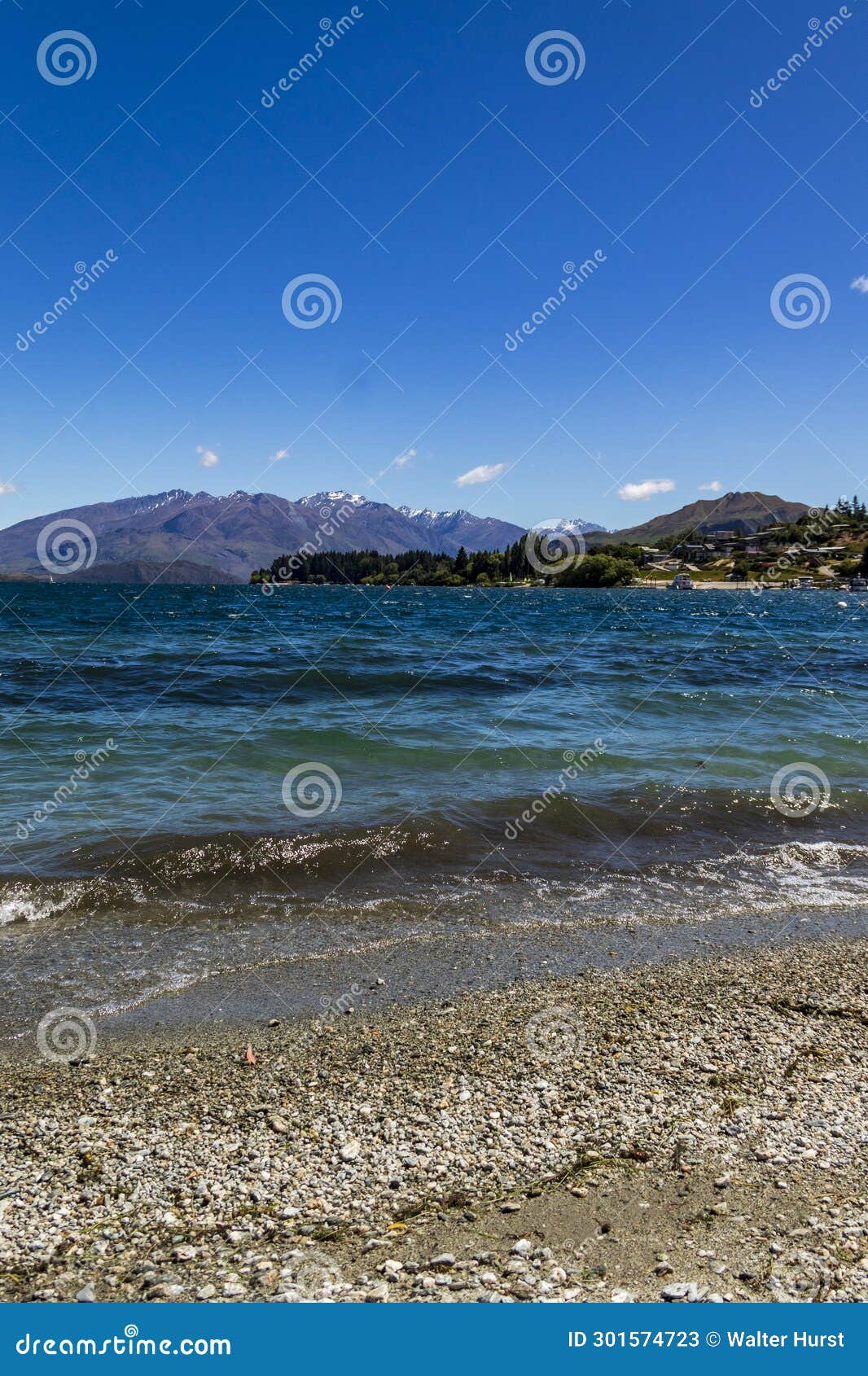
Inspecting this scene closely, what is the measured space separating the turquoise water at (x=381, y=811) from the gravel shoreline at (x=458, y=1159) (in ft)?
6.35

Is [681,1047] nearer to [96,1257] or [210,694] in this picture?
[96,1257]

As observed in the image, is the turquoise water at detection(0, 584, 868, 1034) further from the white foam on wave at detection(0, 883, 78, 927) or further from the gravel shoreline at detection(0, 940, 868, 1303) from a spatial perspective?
the gravel shoreline at detection(0, 940, 868, 1303)

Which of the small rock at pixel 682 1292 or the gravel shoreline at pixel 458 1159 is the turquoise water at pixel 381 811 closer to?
the gravel shoreline at pixel 458 1159

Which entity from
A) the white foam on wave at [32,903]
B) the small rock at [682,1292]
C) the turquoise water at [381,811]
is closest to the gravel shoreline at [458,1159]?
the small rock at [682,1292]

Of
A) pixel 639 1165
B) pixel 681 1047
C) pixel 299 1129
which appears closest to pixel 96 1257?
pixel 299 1129

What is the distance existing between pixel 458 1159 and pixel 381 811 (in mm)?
8604

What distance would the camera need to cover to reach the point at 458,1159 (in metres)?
5.06

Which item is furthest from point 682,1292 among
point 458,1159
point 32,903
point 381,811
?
point 381,811

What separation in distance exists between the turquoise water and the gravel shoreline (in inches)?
76.1

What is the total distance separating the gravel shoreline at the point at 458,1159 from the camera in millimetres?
4090

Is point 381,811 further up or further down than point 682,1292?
further up

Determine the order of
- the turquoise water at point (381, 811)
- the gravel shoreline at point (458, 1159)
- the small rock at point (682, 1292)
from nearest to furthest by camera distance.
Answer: the small rock at point (682, 1292)
the gravel shoreline at point (458, 1159)
the turquoise water at point (381, 811)

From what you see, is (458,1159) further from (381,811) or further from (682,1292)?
(381,811)

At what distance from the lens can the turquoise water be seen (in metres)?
9.48
